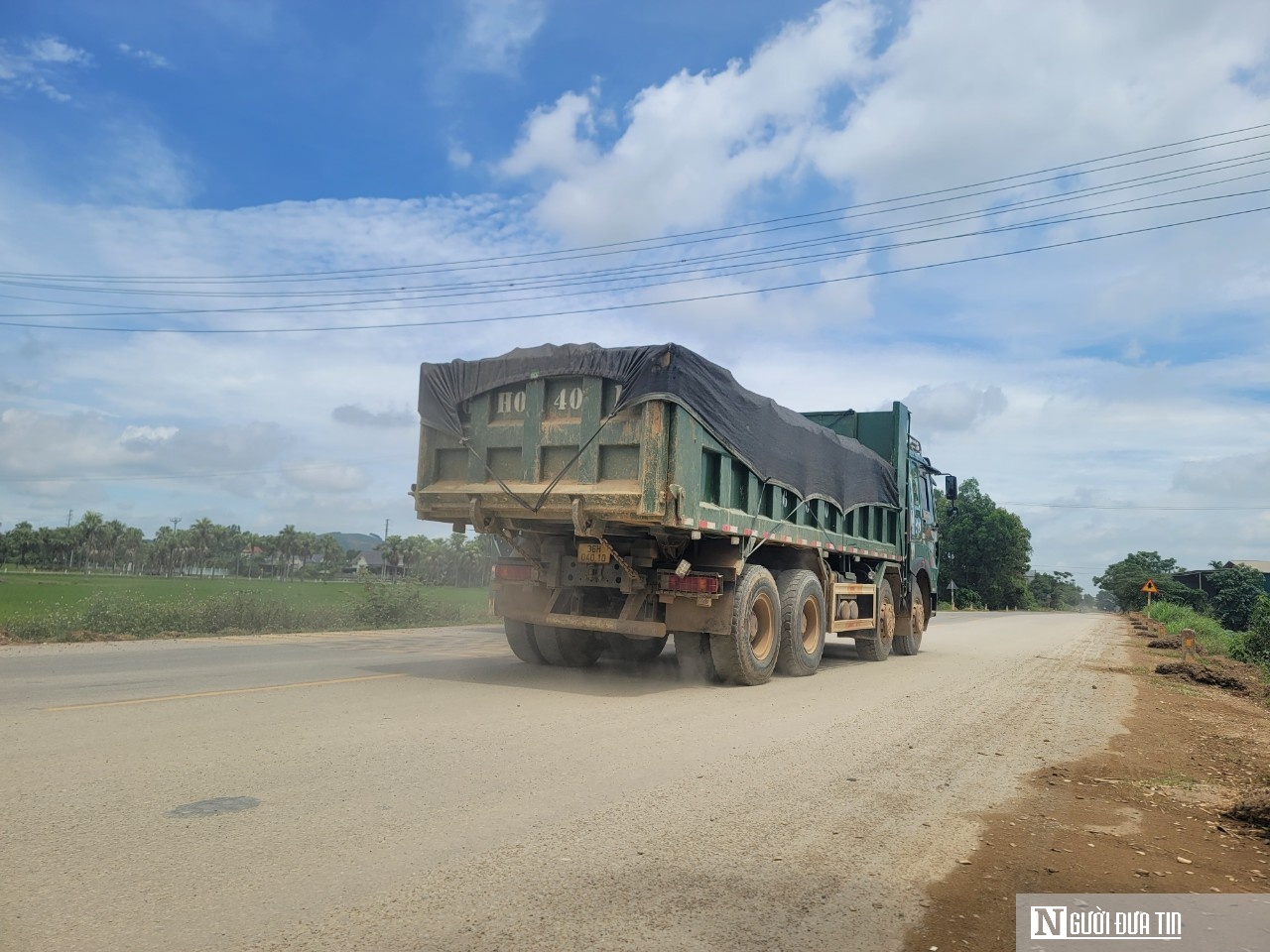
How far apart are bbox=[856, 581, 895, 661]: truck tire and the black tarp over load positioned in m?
2.64

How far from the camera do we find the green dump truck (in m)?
8.68

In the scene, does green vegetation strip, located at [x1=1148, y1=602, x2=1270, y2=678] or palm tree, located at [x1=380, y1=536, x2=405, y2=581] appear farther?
palm tree, located at [x1=380, y1=536, x2=405, y2=581]

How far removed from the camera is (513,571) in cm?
1017

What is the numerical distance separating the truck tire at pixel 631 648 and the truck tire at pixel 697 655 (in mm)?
1199

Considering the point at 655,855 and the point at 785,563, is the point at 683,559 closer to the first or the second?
the point at 785,563

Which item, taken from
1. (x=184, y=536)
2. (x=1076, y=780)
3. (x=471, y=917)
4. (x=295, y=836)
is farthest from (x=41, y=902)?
(x=184, y=536)

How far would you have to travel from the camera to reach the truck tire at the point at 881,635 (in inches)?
555

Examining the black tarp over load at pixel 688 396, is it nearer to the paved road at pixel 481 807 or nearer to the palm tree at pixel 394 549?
the paved road at pixel 481 807

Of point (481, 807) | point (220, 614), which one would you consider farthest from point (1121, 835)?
point (220, 614)

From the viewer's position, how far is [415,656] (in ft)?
40.1

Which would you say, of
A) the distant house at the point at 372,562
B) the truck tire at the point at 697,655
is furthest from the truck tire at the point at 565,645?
the distant house at the point at 372,562

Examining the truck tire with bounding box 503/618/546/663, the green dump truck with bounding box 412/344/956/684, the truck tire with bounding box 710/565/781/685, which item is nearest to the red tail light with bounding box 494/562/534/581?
the green dump truck with bounding box 412/344/956/684

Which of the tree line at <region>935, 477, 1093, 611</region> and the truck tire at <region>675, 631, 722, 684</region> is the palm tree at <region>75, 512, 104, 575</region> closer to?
the tree line at <region>935, 477, 1093, 611</region>

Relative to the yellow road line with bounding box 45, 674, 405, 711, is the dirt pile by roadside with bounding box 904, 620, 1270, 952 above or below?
below
